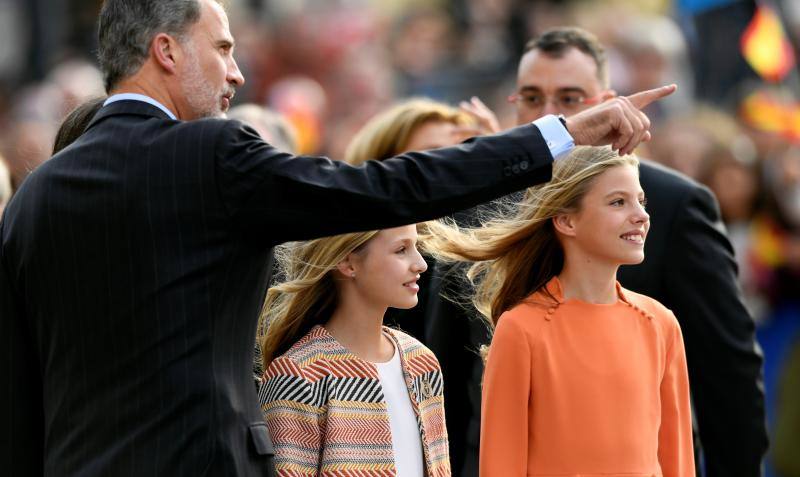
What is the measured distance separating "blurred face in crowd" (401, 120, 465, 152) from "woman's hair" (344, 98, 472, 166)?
2cm

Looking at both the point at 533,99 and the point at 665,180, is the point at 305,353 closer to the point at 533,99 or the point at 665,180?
the point at 665,180

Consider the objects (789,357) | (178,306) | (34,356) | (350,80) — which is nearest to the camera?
(178,306)

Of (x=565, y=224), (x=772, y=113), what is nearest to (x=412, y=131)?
(x=565, y=224)

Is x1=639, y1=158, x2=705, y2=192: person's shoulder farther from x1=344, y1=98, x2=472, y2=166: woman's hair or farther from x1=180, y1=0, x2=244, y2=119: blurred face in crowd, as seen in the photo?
x1=180, y1=0, x2=244, y2=119: blurred face in crowd

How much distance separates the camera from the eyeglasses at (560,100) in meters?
6.42

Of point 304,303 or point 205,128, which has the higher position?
point 205,128

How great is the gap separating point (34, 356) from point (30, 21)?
1154 centimetres

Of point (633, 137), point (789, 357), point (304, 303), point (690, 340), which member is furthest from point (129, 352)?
point (789, 357)

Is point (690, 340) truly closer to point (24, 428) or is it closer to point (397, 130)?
point (397, 130)

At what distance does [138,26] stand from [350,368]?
3.76 ft

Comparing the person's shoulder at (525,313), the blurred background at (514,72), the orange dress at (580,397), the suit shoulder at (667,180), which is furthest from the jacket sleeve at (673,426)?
the blurred background at (514,72)

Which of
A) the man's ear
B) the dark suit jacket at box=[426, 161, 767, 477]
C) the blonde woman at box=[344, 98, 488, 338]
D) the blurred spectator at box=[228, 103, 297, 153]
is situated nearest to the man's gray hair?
the man's ear

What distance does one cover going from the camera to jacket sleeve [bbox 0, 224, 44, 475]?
446cm

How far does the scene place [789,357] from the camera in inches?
360
